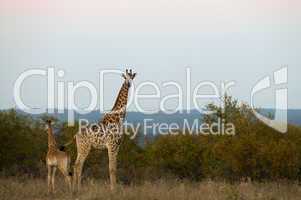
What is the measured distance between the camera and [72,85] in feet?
58.8

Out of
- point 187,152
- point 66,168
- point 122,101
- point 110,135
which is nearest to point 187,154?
point 187,152

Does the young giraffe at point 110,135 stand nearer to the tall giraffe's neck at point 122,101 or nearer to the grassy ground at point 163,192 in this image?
the tall giraffe's neck at point 122,101

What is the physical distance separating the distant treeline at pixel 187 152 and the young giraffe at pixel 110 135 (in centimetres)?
329

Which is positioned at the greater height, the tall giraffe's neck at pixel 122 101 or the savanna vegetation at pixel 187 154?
Answer: the tall giraffe's neck at pixel 122 101

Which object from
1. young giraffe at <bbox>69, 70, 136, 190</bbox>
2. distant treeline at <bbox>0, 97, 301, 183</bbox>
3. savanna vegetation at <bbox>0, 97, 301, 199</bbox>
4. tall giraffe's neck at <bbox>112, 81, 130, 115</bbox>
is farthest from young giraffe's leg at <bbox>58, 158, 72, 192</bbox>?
distant treeline at <bbox>0, 97, 301, 183</bbox>

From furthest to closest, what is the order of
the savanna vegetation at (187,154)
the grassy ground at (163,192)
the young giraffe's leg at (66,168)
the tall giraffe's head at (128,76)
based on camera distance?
1. the savanna vegetation at (187,154)
2. the tall giraffe's head at (128,76)
3. the young giraffe's leg at (66,168)
4. the grassy ground at (163,192)

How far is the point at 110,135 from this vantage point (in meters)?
12.4

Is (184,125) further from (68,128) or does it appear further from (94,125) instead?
(94,125)

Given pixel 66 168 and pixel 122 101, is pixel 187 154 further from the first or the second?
pixel 66 168

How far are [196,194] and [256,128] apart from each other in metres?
5.58

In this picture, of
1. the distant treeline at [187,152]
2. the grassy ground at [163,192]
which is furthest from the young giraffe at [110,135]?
the distant treeline at [187,152]

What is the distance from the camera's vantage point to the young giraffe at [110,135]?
12.4 metres

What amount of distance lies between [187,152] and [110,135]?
16.2 ft

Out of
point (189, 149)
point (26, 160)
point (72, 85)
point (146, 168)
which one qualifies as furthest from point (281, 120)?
point (26, 160)
